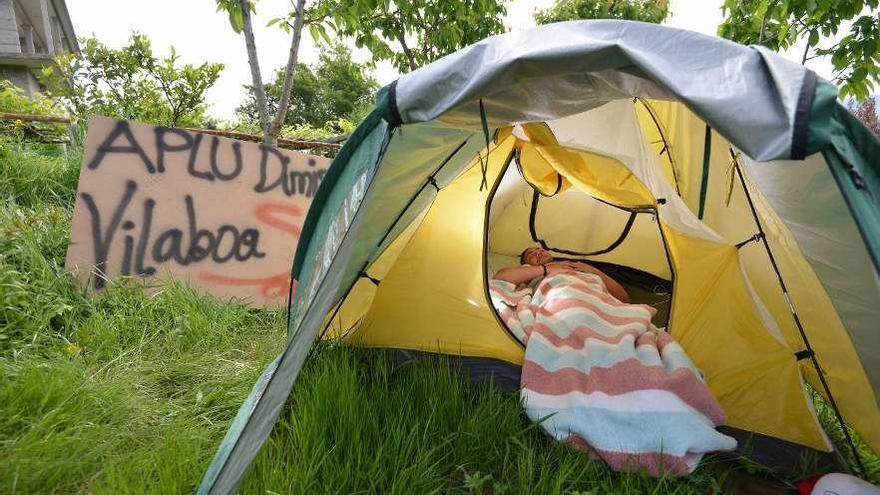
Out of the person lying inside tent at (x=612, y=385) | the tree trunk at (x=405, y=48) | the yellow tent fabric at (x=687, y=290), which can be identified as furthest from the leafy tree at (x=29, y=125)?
the person lying inside tent at (x=612, y=385)

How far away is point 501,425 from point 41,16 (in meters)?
15.7

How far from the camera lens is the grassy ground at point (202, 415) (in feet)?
4.43

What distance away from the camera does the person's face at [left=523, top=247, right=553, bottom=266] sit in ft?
9.48

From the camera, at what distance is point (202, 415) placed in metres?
1.64

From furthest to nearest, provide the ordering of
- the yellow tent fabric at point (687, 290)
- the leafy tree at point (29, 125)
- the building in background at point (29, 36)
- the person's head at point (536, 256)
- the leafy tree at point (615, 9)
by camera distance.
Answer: the building in background at point (29, 36) → the leafy tree at point (615, 9) → the leafy tree at point (29, 125) → the person's head at point (536, 256) → the yellow tent fabric at point (687, 290)

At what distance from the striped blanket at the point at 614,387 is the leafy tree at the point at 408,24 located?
189 centimetres

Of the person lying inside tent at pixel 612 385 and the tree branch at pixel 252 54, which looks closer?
the person lying inside tent at pixel 612 385

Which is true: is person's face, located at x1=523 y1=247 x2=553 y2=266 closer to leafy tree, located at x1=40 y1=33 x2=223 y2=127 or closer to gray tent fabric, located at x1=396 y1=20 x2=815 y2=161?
gray tent fabric, located at x1=396 y1=20 x2=815 y2=161

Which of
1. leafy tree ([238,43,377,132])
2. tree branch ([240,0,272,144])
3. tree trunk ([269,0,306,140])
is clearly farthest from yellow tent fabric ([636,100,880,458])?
leafy tree ([238,43,377,132])

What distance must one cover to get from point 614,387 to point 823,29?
233cm

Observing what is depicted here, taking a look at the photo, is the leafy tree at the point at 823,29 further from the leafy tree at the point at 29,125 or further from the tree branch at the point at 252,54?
the leafy tree at the point at 29,125

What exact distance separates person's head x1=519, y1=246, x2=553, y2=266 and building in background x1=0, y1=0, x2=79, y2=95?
9.05 meters

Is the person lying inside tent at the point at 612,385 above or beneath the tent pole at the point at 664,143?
beneath

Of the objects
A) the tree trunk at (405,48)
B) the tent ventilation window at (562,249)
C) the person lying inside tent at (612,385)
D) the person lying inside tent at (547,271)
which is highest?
the tree trunk at (405,48)
